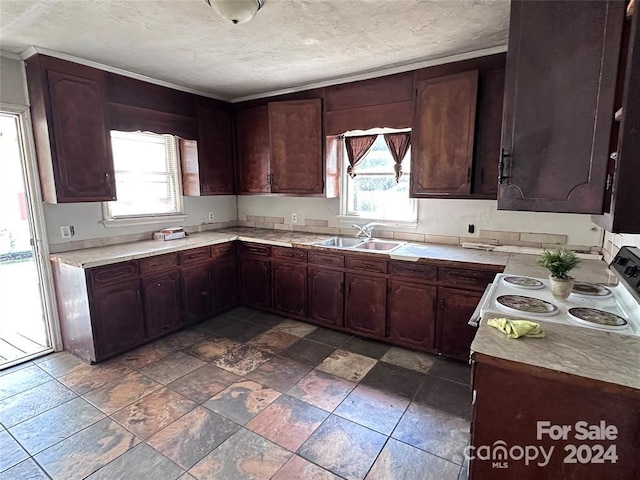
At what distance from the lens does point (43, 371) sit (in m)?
2.78

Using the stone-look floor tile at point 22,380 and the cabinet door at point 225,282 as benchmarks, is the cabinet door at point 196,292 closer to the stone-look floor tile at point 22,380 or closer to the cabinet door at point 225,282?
the cabinet door at point 225,282

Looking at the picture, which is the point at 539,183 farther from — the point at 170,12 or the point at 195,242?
the point at 195,242

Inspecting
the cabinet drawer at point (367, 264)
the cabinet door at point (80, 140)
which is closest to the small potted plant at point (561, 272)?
the cabinet drawer at point (367, 264)

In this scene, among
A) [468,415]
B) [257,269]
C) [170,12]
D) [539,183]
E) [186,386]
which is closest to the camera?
[539,183]

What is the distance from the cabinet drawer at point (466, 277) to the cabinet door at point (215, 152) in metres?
2.80

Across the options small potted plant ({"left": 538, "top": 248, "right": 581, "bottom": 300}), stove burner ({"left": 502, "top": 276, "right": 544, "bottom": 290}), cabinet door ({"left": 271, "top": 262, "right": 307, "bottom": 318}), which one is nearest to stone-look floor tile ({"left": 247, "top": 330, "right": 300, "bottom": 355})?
cabinet door ({"left": 271, "top": 262, "right": 307, "bottom": 318})

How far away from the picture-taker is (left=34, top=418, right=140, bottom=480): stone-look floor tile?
1817 mm

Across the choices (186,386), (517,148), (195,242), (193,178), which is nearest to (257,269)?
(195,242)

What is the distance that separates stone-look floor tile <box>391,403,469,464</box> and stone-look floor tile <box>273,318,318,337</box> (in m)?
1.41

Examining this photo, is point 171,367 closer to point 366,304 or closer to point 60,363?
point 60,363

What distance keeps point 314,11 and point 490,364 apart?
211 centimetres

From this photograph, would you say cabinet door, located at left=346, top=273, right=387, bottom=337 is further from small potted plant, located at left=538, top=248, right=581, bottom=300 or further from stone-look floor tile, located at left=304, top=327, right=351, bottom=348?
small potted plant, located at left=538, top=248, right=581, bottom=300

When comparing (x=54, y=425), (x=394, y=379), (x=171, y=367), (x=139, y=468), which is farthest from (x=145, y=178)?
(x=394, y=379)

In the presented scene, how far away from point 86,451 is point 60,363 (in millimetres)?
1311
